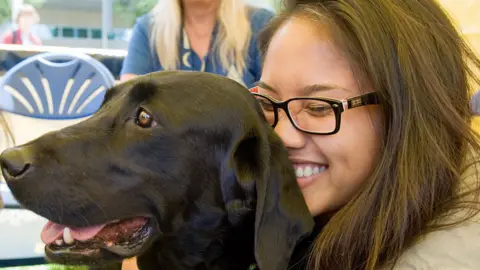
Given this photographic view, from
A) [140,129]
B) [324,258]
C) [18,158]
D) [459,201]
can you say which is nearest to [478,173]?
[459,201]

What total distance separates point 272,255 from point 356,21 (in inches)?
19.7

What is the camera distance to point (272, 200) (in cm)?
96

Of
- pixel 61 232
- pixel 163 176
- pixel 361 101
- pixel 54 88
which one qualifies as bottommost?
pixel 54 88

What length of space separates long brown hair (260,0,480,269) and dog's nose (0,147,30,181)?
56cm

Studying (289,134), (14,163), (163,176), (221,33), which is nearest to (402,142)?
(289,134)

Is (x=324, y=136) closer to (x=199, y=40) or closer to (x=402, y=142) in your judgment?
(x=402, y=142)

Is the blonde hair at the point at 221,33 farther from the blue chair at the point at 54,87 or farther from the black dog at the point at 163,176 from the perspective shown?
the black dog at the point at 163,176

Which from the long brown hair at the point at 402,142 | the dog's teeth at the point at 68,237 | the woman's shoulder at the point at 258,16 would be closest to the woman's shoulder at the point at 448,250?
the long brown hair at the point at 402,142

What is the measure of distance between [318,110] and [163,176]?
0.35 m

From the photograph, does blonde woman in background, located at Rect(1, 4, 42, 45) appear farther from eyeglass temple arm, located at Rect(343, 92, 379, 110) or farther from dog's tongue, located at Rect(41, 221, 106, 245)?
eyeglass temple arm, located at Rect(343, 92, 379, 110)

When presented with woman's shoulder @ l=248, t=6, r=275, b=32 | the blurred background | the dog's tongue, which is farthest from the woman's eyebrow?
the blurred background

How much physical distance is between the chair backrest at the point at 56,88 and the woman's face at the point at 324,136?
1.55 metres

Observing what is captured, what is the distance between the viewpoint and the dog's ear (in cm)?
95

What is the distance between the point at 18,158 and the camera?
0.85 m
